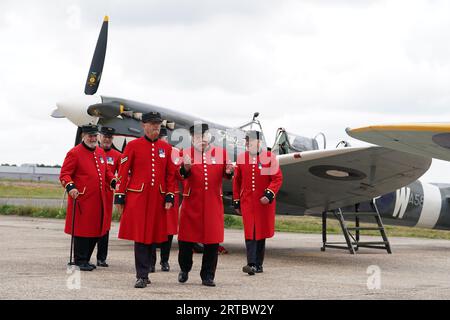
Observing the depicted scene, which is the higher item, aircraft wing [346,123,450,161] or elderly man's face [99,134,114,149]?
aircraft wing [346,123,450,161]

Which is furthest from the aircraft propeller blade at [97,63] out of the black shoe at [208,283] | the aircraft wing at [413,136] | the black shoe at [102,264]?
the aircraft wing at [413,136]

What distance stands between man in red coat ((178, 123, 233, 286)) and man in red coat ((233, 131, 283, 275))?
48.5 inches

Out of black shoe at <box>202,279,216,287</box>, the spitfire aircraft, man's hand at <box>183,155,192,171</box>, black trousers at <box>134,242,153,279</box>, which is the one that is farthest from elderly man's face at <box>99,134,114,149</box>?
black shoe at <box>202,279,216,287</box>

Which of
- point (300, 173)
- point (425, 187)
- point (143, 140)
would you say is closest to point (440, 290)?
point (143, 140)

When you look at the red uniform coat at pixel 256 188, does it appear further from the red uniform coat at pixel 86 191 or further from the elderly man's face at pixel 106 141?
the elderly man's face at pixel 106 141

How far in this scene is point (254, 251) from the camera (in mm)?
8125

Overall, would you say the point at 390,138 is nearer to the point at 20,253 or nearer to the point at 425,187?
the point at 20,253

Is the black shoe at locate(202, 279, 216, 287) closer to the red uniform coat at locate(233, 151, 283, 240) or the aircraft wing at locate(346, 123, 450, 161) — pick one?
the red uniform coat at locate(233, 151, 283, 240)

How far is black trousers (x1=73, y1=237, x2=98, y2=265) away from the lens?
26.0 feet

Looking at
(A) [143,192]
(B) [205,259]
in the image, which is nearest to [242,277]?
(B) [205,259]

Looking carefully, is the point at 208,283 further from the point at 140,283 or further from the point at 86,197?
the point at 86,197

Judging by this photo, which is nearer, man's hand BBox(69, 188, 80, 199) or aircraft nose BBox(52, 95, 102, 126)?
man's hand BBox(69, 188, 80, 199)

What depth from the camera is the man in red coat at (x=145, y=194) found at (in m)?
6.55
